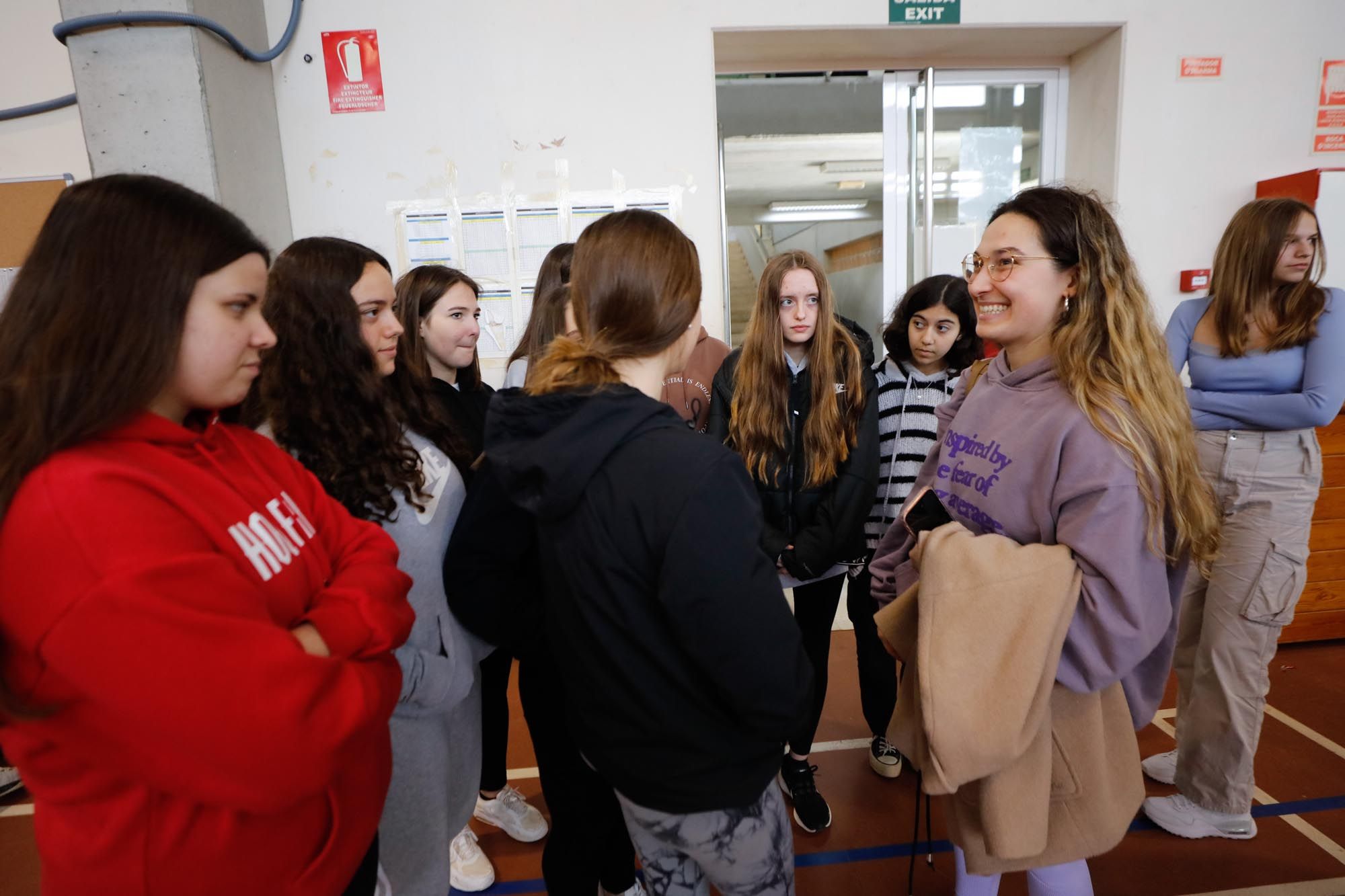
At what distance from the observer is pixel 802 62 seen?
353 centimetres

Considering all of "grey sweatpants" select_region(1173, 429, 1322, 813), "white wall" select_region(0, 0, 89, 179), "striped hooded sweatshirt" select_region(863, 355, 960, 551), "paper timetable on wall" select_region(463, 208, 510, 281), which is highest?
"white wall" select_region(0, 0, 89, 179)

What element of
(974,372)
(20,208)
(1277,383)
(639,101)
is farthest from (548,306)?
(20,208)

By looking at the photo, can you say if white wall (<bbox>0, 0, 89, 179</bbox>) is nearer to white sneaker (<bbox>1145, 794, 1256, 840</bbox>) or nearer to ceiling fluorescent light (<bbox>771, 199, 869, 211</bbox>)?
ceiling fluorescent light (<bbox>771, 199, 869, 211</bbox>)

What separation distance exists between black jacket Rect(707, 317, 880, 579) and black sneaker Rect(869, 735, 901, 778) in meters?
0.72

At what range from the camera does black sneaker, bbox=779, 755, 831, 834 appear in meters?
1.89

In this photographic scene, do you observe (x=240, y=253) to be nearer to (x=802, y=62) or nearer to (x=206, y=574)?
(x=206, y=574)

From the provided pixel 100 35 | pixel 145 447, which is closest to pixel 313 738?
pixel 145 447

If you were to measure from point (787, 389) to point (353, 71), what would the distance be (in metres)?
2.66

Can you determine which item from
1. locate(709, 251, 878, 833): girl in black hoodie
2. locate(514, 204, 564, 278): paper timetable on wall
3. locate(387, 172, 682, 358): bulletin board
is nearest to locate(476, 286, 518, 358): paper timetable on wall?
locate(387, 172, 682, 358): bulletin board

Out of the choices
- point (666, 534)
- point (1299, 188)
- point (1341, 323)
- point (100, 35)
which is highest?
point (100, 35)

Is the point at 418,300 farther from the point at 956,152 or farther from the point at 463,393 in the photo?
the point at 956,152

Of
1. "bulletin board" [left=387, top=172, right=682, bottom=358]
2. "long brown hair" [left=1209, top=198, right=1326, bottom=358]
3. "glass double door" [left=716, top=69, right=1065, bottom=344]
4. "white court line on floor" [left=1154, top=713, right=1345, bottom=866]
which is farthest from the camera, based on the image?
"glass double door" [left=716, top=69, right=1065, bottom=344]

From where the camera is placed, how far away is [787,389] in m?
1.91

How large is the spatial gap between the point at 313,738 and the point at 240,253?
551 millimetres
